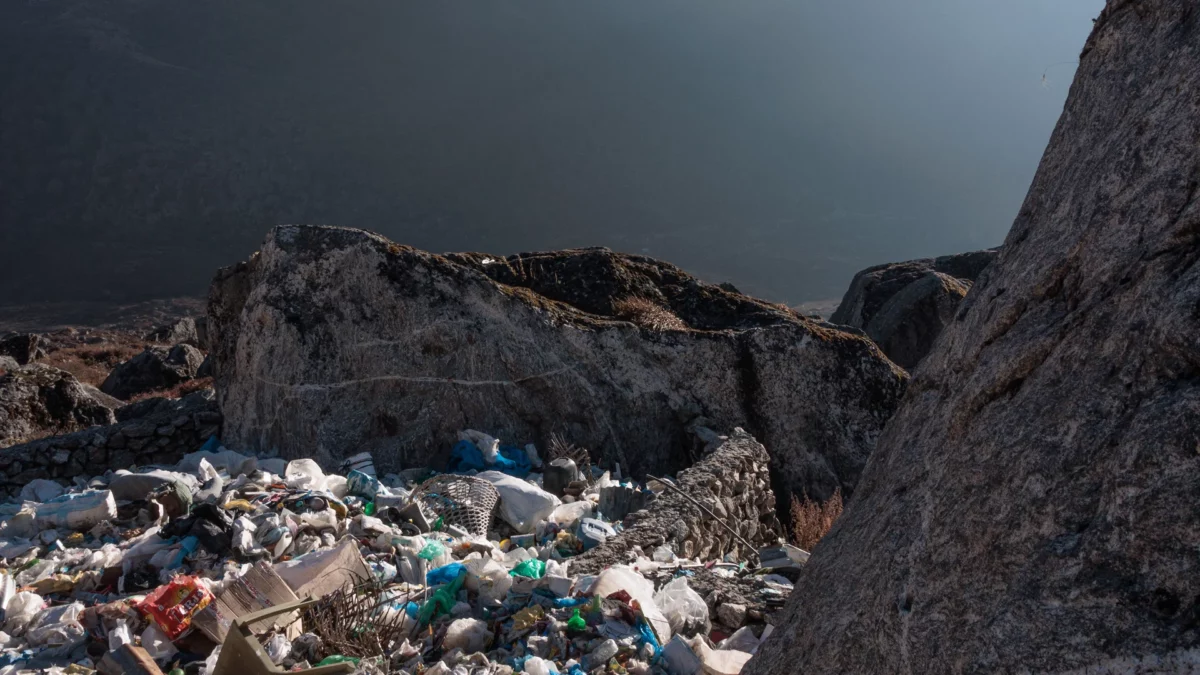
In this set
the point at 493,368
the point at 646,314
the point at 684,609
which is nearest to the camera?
the point at 684,609

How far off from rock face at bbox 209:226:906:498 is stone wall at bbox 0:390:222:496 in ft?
1.19

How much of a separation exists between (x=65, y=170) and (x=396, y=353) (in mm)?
58864

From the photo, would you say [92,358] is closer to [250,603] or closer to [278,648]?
[250,603]

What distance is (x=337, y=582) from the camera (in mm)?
4078

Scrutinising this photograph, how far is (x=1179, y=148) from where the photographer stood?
215 cm

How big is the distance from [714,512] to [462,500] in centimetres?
172

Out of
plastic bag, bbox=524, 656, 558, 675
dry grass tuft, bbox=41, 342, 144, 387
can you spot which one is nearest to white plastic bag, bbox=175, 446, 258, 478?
plastic bag, bbox=524, 656, 558, 675

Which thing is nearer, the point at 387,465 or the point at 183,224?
the point at 387,465

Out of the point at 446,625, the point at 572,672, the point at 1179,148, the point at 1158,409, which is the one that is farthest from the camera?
the point at 446,625

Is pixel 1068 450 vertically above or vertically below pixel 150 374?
above

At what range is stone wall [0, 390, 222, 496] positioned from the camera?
22.4ft

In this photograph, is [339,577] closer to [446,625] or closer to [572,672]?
[446,625]

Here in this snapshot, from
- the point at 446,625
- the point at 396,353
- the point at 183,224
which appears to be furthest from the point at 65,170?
the point at 446,625

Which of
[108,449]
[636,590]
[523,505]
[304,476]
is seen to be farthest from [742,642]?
[108,449]
